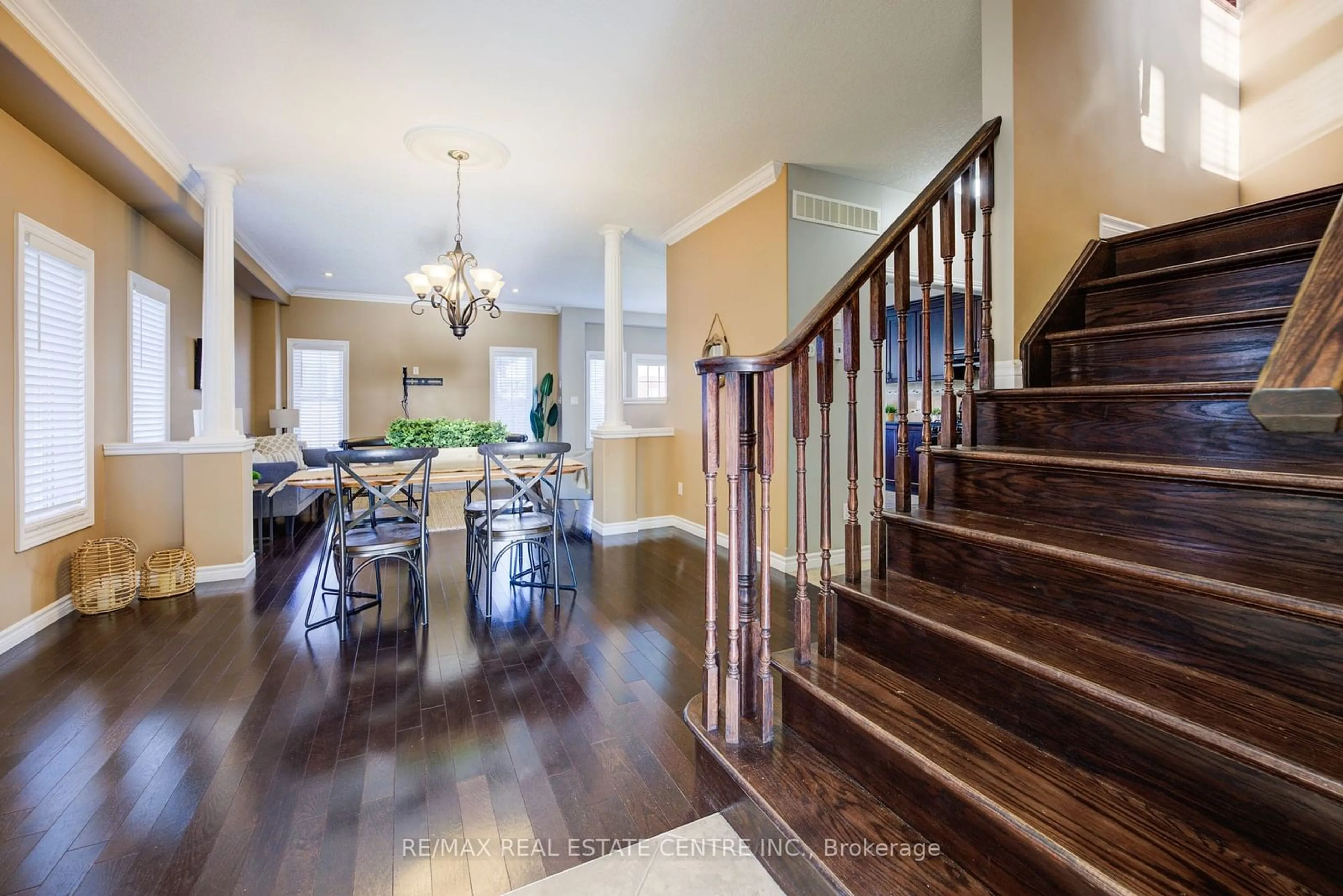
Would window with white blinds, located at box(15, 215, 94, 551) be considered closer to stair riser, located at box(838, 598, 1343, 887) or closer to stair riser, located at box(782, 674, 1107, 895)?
stair riser, located at box(782, 674, 1107, 895)

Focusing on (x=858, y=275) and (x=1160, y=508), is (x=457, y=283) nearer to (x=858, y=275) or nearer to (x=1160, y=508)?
(x=858, y=275)

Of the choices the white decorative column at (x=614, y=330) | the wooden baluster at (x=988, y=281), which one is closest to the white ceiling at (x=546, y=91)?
the white decorative column at (x=614, y=330)

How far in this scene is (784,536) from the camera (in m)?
3.99

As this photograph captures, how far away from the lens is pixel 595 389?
9.55 meters

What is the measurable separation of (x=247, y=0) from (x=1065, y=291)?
340 cm

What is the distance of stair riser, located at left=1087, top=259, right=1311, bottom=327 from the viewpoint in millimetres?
1720

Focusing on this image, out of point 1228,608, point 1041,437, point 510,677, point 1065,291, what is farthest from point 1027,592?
point 510,677

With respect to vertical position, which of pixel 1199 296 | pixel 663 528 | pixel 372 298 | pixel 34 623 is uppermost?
pixel 372 298

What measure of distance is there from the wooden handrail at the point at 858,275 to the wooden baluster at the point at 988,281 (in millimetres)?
64

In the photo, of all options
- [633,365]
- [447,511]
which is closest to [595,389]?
[633,365]

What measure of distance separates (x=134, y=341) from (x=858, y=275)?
4879mm

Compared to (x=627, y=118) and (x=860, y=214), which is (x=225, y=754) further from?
(x=860, y=214)

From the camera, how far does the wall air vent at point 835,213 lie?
3.88 m

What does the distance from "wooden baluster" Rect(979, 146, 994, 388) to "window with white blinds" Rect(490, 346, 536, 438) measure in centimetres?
750
